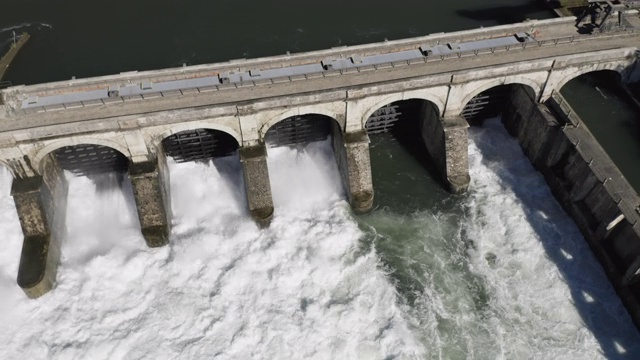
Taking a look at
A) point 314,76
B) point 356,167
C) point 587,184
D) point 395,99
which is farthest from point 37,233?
point 587,184

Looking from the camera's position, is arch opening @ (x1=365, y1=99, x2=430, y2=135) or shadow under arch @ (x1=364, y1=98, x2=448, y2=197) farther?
arch opening @ (x1=365, y1=99, x2=430, y2=135)

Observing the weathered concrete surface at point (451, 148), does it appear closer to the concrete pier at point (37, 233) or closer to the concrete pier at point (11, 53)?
the concrete pier at point (37, 233)

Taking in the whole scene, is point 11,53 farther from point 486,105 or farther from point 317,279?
point 486,105

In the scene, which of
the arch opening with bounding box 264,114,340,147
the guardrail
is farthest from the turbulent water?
the guardrail

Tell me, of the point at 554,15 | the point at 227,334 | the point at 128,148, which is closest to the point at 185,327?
the point at 227,334

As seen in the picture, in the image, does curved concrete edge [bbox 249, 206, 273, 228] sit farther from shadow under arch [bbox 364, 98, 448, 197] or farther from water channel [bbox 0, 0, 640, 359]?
shadow under arch [bbox 364, 98, 448, 197]
